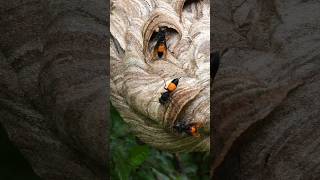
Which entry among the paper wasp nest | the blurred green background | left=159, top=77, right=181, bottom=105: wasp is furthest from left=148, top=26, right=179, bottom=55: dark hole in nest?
the blurred green background

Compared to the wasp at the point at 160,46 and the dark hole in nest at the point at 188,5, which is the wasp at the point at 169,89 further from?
the dark hole in nest at the point at 188,5

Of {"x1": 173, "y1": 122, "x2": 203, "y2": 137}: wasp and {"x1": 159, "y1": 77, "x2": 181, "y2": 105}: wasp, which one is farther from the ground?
{"x1": 159, "y1": 77, "x2": 181, "y2": 105}: wasp

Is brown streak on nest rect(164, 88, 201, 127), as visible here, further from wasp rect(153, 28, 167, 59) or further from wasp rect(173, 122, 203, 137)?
wasp rect(153, 28, 167, 59)

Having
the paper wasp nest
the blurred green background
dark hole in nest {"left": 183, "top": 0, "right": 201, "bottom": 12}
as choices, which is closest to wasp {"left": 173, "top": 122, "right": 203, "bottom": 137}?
the paper wasp nest

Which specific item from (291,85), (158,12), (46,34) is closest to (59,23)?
(46,34)

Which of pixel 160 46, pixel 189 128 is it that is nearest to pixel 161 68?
pixel 160 46

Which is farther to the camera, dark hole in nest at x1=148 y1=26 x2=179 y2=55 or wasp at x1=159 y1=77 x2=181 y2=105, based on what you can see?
dark hole in nest at x1=148 y1=26 x2=179 y2=55

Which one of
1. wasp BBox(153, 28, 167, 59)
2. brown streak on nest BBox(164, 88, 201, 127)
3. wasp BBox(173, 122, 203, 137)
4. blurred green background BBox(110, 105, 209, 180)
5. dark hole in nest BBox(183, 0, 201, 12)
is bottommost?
blurred green background BBox(110, 105, 209, 180)

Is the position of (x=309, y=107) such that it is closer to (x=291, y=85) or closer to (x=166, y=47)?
(x=291, y=85)

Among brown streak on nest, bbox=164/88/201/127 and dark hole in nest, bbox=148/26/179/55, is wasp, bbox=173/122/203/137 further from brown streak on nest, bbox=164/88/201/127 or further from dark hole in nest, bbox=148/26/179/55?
dark hole in nest, bbox=148/26/179/55
